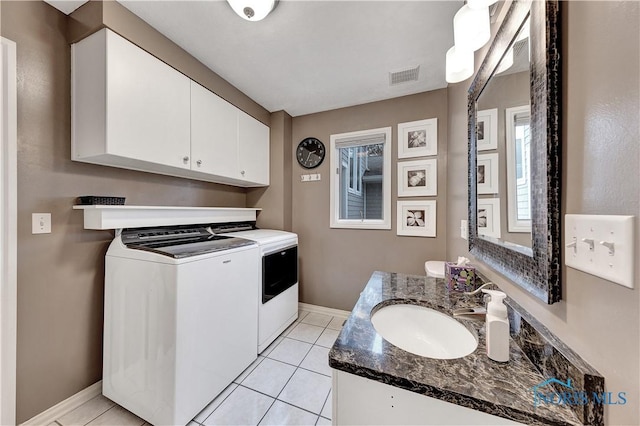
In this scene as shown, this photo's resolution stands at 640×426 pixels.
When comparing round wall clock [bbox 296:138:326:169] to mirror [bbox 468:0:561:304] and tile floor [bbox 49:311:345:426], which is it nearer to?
mirror [bbox 468:0:561:304]

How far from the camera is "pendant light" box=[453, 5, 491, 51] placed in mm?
920

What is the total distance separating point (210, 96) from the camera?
191 cm

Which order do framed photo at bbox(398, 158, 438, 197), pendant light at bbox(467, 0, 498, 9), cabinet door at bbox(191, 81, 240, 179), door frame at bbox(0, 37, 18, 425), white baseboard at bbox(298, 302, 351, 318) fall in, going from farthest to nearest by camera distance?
1. white baseboard at bbox(298, 302, 351, 318)
2. framed photo at bbox(398, 158, 438, 197)
3. cabinet door at bbox(191, 81, 240, 179)
4. door frame at bbox(0, 37, 18, 425)
5. pendant light at bbox(467, 0, 498, 9)

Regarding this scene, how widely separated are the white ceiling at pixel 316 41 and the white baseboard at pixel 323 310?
237 cm

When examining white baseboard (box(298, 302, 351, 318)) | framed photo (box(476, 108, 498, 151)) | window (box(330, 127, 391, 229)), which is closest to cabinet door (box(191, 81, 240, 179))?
window (box(330, 127, 391, 229))

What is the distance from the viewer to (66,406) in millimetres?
1380

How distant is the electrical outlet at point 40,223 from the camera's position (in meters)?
1.28

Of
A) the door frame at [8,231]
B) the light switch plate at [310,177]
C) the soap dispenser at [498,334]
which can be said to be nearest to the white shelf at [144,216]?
the door frame at [8,231]

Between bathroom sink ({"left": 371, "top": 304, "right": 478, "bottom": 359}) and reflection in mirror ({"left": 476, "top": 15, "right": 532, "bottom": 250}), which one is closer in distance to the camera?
reflection in mirror ({"left": 476, "top": 15, "right": 532, "bottom": 250})

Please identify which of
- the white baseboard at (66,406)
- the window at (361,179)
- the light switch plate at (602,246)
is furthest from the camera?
the window at (361,179)

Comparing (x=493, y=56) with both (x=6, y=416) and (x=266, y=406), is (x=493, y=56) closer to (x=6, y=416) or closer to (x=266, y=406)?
(x=266, y=406)

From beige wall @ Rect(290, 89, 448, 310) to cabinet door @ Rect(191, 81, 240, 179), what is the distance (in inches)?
34.1

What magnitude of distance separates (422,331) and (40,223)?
211 cm

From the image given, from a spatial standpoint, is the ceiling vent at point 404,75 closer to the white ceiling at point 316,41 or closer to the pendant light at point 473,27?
the white ceiling at point 316,41
